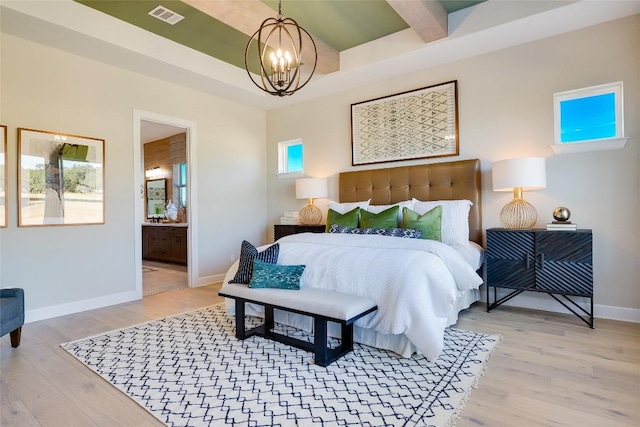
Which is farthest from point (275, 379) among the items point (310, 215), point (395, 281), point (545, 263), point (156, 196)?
point (156, 196)

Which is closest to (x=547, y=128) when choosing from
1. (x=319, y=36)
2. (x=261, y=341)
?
(x=319, y=36)

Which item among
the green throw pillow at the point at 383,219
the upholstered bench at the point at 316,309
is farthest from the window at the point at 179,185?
the upholstered bench at the point at 316,309

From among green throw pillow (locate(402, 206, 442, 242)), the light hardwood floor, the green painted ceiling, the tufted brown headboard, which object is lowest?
the light hardwood floor

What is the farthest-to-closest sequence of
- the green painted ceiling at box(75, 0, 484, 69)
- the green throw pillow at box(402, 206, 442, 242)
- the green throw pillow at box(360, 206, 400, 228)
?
1. the green throw pillow at box(360, 206, 400, 228)
2. the green throw pillow at box(402, 206, 442, 242)
3. the green painted ceiling at box(75, 0, 484, 69)

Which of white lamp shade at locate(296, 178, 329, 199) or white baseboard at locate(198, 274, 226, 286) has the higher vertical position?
white lamp shade at locate(296, 178, 329, 199)

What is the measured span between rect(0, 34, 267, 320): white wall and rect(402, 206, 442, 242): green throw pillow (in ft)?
9.85

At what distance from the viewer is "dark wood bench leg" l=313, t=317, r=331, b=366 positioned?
2273 millimetres

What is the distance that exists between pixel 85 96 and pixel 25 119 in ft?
2.10

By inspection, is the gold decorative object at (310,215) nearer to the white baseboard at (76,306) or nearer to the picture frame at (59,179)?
the white baseboard at (76,306)

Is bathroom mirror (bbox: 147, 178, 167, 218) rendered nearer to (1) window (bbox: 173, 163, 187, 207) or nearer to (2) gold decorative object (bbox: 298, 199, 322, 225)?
(1) window (bbox: 173, 163, 187, 207)

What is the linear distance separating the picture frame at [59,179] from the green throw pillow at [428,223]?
348 cm

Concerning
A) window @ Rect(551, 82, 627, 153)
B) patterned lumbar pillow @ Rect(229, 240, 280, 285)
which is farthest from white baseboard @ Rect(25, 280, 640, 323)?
patterned lumbar pillow @ Rect(229, 240, 280, 285)

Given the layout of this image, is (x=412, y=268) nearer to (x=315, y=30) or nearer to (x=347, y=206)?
(x=347, y=206)

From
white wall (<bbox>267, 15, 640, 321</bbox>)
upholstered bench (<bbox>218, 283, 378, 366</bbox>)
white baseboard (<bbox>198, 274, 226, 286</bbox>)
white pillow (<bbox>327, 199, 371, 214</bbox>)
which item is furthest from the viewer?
white baseboard (<bbox>198, 274, 226, 286</bbox>)
